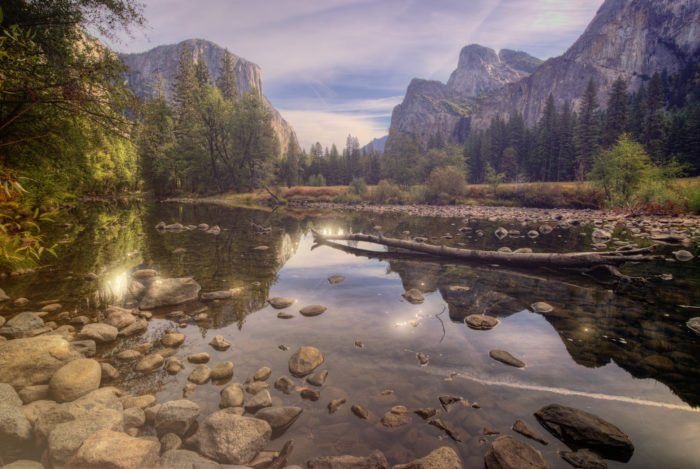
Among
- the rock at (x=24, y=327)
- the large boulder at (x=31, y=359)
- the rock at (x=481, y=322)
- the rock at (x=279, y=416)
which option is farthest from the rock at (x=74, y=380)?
the rock at (x=481, y=322)

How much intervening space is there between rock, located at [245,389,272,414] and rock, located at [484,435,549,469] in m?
3.07

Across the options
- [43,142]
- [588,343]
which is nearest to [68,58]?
[43,142]

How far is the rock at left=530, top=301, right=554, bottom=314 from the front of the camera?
911cm

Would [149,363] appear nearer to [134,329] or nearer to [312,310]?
[134,329]

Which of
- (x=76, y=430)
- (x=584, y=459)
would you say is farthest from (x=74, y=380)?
(x=584, y=459)

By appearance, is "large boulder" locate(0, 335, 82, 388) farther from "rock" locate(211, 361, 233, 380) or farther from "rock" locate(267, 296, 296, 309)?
"rock" locate(267, 296, 296, 309)

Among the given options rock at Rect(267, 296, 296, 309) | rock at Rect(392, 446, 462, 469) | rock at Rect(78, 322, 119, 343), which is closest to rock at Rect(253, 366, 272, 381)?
rock at Rect(392, 446, 462, 469)

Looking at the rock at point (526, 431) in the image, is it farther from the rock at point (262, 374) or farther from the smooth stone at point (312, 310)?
the smooth stone at point (312, 310)

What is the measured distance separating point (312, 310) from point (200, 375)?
11.7 ft

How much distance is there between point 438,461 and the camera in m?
3.85

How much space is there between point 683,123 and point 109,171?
369ft

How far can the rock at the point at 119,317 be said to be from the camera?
779 cm

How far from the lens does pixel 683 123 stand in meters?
71.7

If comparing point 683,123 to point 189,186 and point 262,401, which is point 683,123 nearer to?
point 262,401
